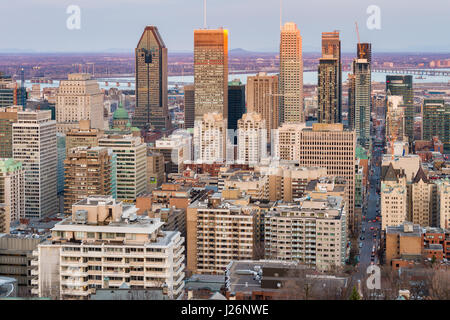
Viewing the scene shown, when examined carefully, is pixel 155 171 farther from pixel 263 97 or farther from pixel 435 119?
pixel 435 119

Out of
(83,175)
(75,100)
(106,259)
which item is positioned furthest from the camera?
(75,100)

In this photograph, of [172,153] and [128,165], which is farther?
[172,153]

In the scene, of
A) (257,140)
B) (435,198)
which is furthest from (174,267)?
(257,140)

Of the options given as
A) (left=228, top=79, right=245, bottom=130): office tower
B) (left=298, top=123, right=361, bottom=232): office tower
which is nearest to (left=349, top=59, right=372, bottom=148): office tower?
(left=228, top=79, right=245, bottom=130): office tower

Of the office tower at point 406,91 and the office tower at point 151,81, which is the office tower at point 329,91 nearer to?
the office tower at point 406,91

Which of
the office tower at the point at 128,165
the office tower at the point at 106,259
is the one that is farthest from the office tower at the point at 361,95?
the office tower at the point at 106,259

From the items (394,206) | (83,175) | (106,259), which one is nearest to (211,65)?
(83,175)
